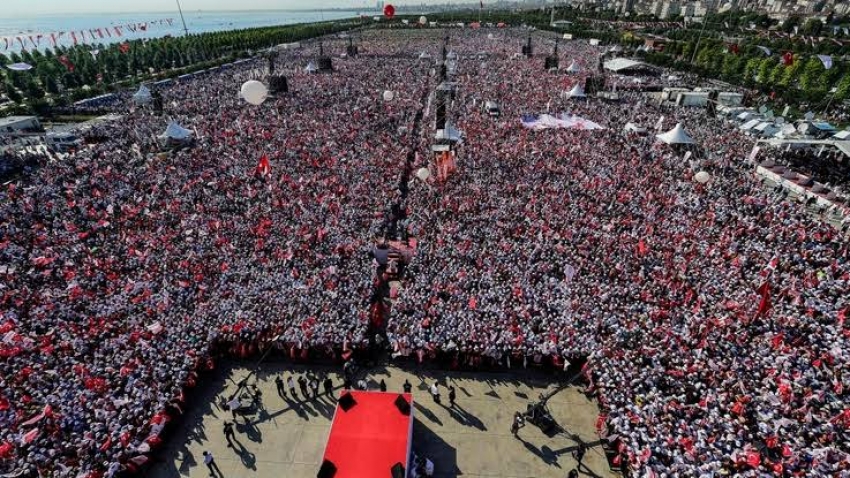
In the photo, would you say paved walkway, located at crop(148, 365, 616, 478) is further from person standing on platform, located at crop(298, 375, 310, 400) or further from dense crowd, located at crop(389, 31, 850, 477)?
dense crowd, located at crop(389, 31, 850, 477)

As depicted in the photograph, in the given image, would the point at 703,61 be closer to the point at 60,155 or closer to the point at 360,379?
the point at 360,379

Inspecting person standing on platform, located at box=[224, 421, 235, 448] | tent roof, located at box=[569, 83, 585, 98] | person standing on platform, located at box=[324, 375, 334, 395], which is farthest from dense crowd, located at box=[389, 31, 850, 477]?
tent roof, located at box=[569, 83, 585, 98]

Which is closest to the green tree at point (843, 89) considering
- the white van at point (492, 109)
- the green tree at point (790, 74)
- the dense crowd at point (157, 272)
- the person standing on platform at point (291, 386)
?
the green tree at point (790, 74)

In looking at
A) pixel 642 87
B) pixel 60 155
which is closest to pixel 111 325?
pixel 60 155

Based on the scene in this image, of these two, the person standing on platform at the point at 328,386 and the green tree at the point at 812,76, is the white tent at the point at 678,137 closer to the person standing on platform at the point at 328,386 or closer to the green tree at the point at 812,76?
the green tree at the point at 812,76

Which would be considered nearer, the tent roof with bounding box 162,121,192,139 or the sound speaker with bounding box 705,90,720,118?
the tent roof with bounding box 162,121,192,139

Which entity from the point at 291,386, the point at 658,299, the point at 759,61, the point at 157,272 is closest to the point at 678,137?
the point at 658,299

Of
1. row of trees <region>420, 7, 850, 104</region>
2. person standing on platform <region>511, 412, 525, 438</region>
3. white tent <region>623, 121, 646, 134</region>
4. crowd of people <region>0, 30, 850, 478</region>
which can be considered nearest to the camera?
crowd of people <region>0, 30, 850, 478</region>

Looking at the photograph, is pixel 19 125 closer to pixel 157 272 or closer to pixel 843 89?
pixel 157 272
